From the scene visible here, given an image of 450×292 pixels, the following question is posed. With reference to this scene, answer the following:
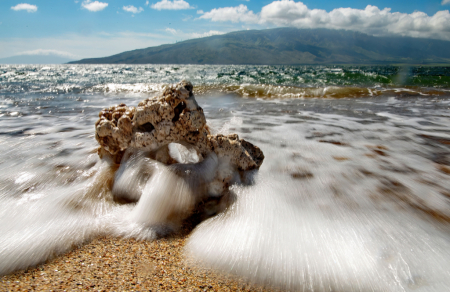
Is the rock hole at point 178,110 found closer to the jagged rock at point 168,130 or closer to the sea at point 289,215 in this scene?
the jagged rock at point 168,130

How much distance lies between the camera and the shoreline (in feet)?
4.55

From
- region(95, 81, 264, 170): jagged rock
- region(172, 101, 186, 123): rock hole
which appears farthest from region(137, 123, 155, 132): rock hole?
region(172, 101, 186, 123): rock hole

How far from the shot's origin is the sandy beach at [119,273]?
4.54 ft

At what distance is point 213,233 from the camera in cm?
192

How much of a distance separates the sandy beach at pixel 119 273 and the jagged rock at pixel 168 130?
3.30 ft

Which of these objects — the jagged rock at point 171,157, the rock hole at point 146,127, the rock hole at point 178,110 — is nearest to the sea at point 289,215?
the jagged rock at point 171,157

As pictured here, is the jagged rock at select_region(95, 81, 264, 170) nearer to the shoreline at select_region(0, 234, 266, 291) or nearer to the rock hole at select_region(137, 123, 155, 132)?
the rock hole at select_region(137, 123, 155, 132)

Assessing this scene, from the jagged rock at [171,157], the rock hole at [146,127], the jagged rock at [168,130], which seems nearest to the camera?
the jagged rock at [171,157]

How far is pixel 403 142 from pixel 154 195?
4678mm

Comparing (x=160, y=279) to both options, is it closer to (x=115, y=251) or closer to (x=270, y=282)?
(x=115, y=251)

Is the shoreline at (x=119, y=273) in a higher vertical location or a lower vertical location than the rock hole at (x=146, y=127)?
lower

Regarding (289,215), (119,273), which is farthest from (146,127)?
(289,215)

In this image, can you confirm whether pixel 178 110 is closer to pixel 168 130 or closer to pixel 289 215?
pixel 168 130

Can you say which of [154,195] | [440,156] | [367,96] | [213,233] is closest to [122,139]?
[154,195]
